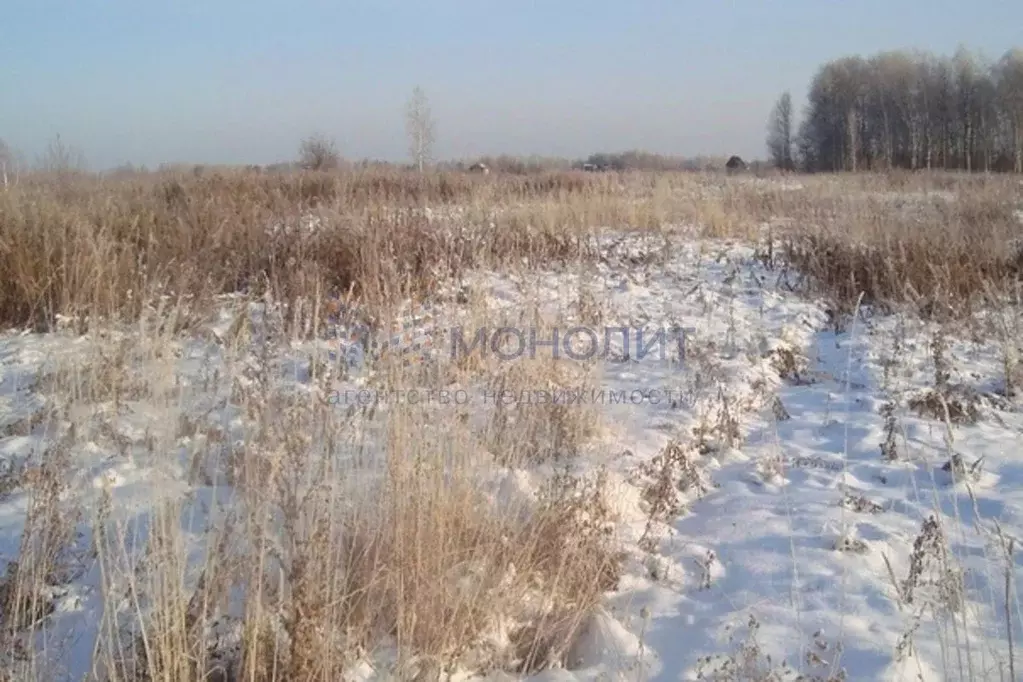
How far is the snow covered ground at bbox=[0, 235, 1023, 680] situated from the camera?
2174 millimetres

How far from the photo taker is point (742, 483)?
3.35 meters

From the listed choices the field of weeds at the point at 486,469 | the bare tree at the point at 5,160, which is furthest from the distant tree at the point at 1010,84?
the bare tree at the point at 5,160

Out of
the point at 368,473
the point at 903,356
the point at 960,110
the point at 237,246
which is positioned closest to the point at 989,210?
the point at 903,356

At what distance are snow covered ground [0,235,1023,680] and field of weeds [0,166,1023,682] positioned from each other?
15 mm

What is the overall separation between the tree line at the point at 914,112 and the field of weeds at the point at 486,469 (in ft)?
32.3

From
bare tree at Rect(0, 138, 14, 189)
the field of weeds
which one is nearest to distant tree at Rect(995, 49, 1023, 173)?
the field of weeds

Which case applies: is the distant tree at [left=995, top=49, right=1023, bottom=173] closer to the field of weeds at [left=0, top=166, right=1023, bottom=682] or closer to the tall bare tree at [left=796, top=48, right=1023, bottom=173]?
the tall bare tree at [left=796, top=48, right=1023, bottom=173]

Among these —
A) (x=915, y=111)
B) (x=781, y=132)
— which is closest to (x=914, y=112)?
(x=915, y=111)

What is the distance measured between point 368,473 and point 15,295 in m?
3.93

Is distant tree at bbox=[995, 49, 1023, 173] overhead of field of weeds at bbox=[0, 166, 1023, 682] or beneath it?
overhead

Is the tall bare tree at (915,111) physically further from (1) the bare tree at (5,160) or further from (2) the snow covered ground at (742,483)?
(1) the bare tree at (5,160)

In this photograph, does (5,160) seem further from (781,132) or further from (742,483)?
(781,132)

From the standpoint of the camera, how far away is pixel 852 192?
11391mm

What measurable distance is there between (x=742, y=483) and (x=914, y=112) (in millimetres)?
28159
